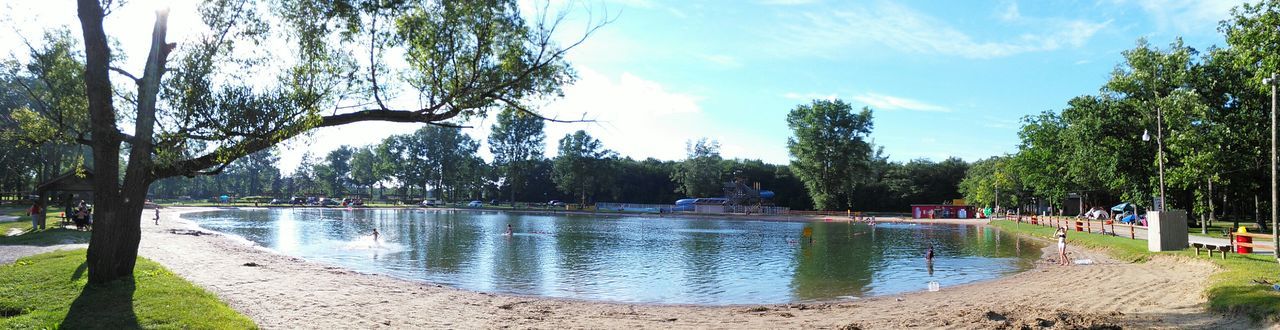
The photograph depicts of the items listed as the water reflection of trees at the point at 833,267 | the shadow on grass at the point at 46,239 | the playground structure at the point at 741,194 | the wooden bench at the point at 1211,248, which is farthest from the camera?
the playground structure at the point at 741,194

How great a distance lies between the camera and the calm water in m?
19.9

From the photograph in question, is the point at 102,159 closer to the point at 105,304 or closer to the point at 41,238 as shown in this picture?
the point at 105,304

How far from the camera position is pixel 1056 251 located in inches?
1183

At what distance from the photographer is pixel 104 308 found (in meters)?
10.0

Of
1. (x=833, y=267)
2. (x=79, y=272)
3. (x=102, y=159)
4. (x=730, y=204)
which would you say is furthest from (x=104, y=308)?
(x=730, y=204)

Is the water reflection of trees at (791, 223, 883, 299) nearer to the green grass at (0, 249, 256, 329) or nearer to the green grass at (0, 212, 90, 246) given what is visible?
the green grass at (0, 249, 256, 329)

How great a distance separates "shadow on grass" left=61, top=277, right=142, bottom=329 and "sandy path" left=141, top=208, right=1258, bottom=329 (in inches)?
70.7

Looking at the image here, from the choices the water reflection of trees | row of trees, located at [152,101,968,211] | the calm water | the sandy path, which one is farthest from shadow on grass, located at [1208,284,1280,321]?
row of trees, located at [152,101,968,211]

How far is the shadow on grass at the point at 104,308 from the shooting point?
354 inches

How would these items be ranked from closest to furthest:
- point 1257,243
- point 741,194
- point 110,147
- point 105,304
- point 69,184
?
point 105,304 → point 110,147 → point 1257,243 → point 69,184 → point 741,194

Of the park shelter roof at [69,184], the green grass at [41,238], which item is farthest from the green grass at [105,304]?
the park shelter roof at [69,184]

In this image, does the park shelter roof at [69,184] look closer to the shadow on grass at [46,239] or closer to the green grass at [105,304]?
the shadow on grass at [46,239]

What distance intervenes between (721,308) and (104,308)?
12.0 metres

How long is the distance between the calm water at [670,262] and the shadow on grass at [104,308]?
30.4ft
